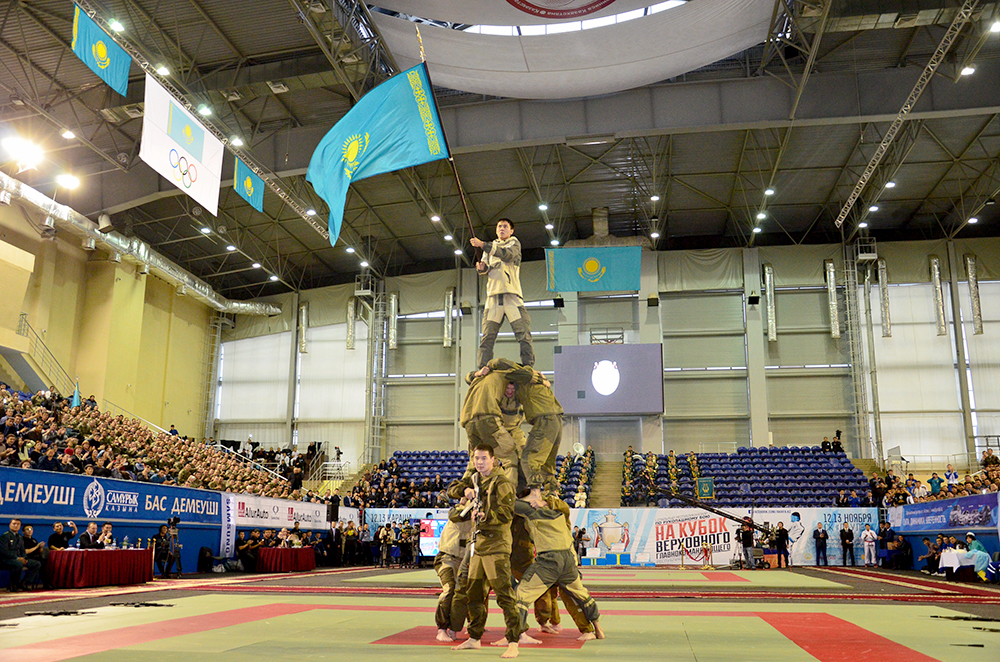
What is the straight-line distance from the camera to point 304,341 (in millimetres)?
39250

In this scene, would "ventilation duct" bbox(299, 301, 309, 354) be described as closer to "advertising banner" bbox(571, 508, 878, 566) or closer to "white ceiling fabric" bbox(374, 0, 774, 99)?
"advertising banner" bbox(571, 508, 878, 566)

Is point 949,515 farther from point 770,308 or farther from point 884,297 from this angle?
point 884,297

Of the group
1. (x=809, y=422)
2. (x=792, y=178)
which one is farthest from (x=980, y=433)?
(x=792, y=178)

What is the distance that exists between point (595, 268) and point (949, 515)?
13.7 meters

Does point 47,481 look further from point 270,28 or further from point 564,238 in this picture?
point 564,238

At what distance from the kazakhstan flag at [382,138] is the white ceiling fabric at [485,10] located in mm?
8911

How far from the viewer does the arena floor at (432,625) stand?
20.0ft

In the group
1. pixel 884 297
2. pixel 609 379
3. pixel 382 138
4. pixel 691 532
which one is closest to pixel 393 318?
pixel 609 379

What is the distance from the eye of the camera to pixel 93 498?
49.8 ft

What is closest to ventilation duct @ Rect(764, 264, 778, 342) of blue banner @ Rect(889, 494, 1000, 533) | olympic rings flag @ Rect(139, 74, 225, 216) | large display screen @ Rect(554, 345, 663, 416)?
large display screen @ Rect(554, 345, 663, 416)

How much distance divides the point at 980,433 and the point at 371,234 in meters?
28.9

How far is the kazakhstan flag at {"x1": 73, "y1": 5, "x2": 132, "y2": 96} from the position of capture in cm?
1617

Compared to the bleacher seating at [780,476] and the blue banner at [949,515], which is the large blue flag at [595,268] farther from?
the blue banner at [949,515]

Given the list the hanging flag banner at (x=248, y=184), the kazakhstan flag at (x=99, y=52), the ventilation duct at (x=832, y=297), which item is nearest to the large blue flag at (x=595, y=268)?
the hanging flag banner at (x=248, y=184)
